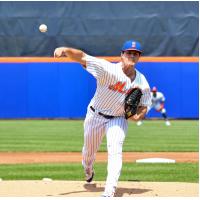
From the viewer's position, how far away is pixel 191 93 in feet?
85.5

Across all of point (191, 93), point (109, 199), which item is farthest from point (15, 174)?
point (191, 93)

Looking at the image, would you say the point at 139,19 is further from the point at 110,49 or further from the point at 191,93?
the point at 191,93

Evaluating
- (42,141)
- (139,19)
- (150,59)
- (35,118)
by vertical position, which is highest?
(139,19)

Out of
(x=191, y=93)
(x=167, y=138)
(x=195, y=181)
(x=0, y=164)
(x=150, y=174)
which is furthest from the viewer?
(x=191, y=93)

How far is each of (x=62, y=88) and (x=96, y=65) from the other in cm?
2001

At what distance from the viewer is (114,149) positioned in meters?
6.31

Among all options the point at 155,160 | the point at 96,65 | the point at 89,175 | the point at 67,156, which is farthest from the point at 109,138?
the point at 67,156

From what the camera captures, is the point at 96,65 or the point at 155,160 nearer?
the point at 96,65

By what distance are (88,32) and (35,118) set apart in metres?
4.23

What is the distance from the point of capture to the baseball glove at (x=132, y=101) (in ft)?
20.9

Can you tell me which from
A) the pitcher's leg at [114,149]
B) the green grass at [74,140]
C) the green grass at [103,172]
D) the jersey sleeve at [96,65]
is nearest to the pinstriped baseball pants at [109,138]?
the pitcher's leg at [114,149]

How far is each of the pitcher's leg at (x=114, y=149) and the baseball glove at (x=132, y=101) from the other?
149 millimetres

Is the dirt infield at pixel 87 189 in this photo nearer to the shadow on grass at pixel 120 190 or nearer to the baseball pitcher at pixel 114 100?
the shadow on grass at pixel 120 190

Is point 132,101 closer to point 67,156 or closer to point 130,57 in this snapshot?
point 130,57
